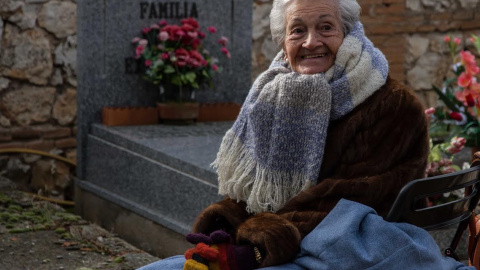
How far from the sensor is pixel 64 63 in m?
6.84

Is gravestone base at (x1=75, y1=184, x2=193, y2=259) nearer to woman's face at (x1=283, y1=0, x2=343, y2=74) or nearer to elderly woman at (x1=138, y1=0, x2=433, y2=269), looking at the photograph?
elderly woman at (x1=138, y1=0, x2=433, y2=269)

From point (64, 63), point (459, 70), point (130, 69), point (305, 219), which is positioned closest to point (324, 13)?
point (305, 219)

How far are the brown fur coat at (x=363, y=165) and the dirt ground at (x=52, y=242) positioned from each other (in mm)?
2082

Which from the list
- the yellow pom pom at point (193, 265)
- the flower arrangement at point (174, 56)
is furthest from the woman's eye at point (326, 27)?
the flower arrangement at point (174, 56)

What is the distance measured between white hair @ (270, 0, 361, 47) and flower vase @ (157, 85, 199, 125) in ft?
10.4

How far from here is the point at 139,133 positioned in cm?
578

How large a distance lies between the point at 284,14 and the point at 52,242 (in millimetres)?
2655

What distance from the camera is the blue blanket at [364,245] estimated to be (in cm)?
247

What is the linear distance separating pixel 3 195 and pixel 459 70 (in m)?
2.91

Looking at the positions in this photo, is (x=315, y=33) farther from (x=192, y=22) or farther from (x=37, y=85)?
(x=37, y=85)

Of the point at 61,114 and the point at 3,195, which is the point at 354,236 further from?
the point at 61,114

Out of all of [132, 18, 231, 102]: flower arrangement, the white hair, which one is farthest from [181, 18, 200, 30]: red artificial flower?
the white hair

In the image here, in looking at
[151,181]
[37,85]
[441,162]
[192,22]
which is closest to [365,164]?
[441,162]

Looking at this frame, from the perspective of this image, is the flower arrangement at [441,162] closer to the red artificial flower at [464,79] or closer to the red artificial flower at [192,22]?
the red artificial flower at [464,79]
